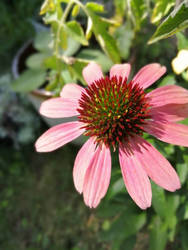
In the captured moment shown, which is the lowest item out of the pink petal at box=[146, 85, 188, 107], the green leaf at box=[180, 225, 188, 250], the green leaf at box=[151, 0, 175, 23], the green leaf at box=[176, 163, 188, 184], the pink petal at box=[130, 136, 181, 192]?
the green leaf at box=[180, 225, 188, 250]

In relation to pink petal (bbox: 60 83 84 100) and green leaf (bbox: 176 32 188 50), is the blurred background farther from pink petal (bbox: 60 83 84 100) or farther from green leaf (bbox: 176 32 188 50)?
pink petal (bbox: 60 83 84 100)

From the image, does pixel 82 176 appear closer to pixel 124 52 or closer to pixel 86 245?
pixel 124 52

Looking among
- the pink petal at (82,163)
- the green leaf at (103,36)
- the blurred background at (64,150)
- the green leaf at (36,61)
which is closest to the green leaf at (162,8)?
the blurred background at (64,150)

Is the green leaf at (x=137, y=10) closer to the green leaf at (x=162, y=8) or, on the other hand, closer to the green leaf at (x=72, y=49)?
the green leaf at (x=162, y=8)

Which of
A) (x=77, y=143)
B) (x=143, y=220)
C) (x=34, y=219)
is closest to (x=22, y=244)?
(x=34, y=219)

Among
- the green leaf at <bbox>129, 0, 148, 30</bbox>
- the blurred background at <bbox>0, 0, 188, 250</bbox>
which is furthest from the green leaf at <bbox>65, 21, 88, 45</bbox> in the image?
the green leaf at <bbox>129, 0, 148, 30</bbox>
